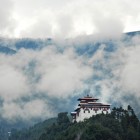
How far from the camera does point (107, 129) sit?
70.1 meters

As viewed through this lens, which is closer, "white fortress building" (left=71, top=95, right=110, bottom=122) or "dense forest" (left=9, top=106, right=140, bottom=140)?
"dense forest" (left=9, top=106, right=140, bottom=140)

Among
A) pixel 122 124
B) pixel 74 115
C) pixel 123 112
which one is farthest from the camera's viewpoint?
pixel 74 115

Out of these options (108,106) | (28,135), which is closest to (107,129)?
(108,106)

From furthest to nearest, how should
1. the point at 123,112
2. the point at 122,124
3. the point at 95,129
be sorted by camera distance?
the point at 123,112, the point at 122,124, the point at 95,129

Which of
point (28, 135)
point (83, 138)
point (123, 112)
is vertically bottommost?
point (83, 138)

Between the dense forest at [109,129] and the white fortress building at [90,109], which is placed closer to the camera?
the dense forest at [109,129]

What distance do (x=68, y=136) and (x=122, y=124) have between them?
9.71m

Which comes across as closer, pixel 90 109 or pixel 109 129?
pixel 109 129

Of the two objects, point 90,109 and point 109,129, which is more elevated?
point 90,109

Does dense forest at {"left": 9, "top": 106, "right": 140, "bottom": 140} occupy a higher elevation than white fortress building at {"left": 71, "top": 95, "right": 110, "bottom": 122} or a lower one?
lower

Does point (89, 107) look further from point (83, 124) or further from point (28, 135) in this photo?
point (28, 135)

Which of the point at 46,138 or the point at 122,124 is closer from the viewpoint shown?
the point at 122,124

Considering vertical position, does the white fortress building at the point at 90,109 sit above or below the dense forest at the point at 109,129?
above

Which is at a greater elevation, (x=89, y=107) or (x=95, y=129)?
(x=89, y=107)
